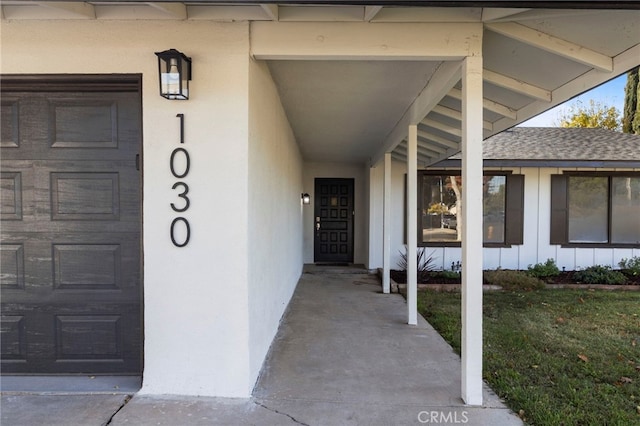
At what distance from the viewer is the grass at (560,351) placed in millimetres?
2686

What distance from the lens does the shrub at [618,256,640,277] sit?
25.7 ft

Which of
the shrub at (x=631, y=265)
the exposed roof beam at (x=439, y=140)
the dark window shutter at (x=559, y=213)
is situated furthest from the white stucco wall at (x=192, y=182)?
the shrub at (x=631, y=265)

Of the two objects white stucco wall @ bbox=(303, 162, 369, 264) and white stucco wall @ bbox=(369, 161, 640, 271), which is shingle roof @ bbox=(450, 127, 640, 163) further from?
white stucco wall @ bbox=(303, 162, 369, 264)

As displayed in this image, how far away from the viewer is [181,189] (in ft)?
8.75

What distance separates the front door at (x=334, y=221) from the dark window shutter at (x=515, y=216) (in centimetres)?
374

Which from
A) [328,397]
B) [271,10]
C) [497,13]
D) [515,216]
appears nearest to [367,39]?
[271,10]

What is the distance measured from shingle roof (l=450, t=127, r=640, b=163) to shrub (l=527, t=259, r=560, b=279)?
7.53 ft

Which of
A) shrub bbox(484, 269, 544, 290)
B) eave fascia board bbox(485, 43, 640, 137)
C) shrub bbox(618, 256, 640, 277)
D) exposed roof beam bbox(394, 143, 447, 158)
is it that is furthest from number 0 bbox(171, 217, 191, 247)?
shrub bbox(618, 256, 640, 277)

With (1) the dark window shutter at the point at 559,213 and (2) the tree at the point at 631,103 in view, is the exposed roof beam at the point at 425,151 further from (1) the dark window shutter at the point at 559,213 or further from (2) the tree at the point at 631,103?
(2) the tree at the point at 631,103

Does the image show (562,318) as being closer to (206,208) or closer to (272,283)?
(272,283)

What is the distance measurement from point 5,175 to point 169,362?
1931mm

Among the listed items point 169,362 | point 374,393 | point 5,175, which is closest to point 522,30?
point 374,393

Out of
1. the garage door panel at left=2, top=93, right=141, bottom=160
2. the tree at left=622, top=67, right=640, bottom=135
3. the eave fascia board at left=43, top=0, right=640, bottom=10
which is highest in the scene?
A: the tree at left=622, top=67, right=640, bottom=135

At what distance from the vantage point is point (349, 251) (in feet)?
32.7
